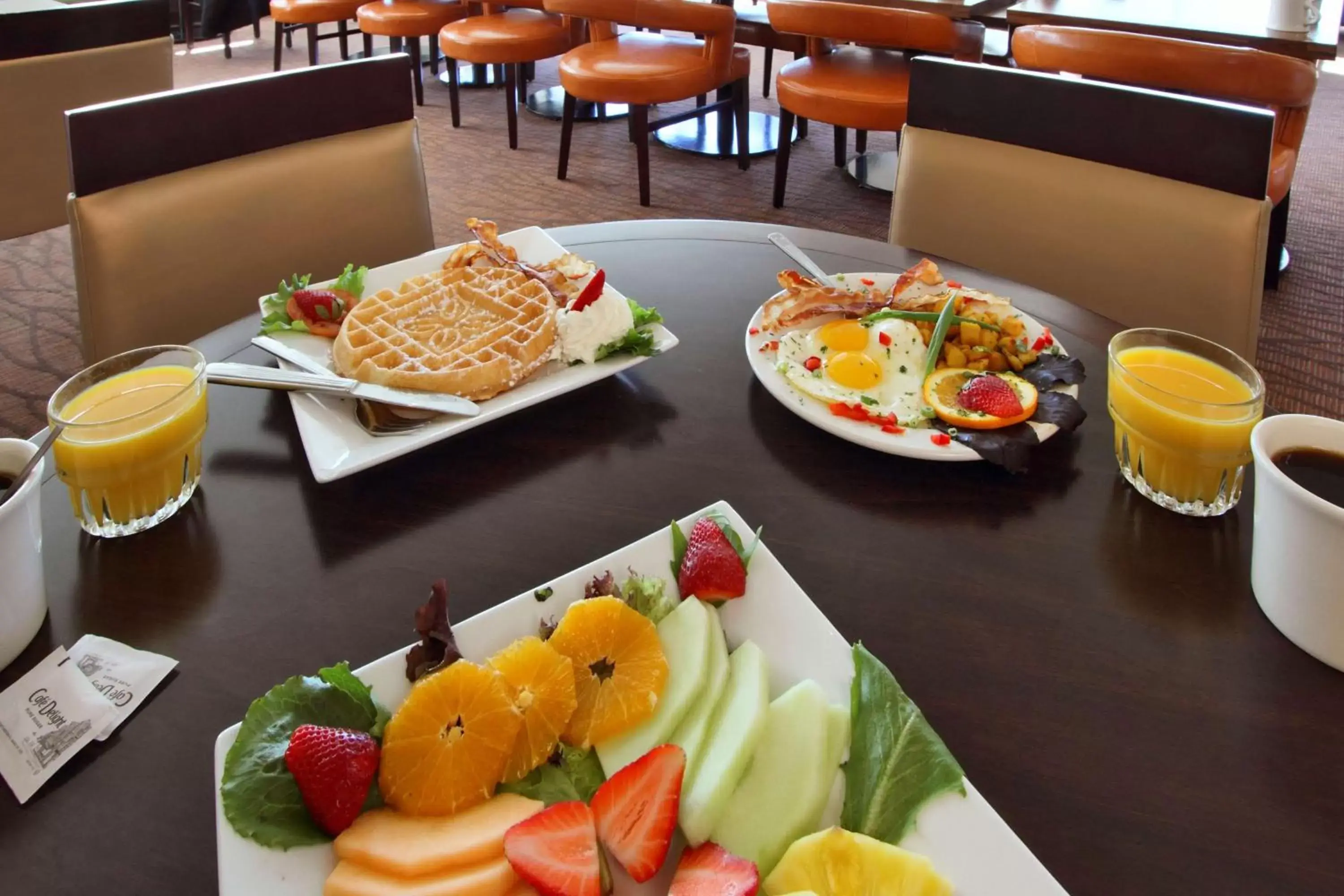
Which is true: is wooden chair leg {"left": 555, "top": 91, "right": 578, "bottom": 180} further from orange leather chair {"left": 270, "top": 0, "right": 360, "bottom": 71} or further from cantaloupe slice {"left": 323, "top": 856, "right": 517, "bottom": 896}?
cantaloupe slice {"left": 323, "top": 856, "right": 517, "bottom": 896}

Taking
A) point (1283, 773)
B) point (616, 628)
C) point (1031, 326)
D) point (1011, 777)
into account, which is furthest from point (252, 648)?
point (1031, 326)

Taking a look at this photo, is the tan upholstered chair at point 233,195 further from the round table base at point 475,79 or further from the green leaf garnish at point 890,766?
the round table base at point 475,79

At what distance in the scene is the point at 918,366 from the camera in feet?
3.31

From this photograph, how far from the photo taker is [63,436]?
75 centimetres

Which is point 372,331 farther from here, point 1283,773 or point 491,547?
point 1283,773

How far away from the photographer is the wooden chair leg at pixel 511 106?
4.19 metres

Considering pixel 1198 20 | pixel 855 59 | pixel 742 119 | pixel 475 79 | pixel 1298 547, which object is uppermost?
pixel 1198 20

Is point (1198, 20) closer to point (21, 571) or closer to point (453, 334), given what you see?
point (453, 334)

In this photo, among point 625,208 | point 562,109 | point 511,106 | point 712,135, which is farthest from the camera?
point 562,109

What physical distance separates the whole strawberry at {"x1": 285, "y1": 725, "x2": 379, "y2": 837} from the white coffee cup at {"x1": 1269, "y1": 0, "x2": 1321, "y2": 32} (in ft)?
10.1

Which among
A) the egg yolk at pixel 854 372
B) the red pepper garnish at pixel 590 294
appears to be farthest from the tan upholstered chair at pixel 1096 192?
the red pepper garnish at pixel 590 294

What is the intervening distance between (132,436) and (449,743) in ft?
1.45

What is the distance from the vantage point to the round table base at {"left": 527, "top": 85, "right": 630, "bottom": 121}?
4863 mm

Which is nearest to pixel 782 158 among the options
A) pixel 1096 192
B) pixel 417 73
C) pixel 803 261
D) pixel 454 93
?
pixel 454 93
